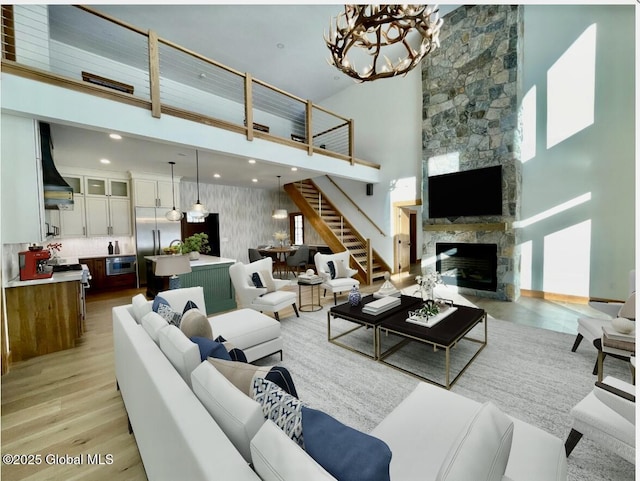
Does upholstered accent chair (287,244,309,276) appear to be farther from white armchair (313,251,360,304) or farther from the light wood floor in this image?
the light wood floor

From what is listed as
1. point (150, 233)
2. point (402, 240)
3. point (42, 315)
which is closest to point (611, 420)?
point (42, 315)

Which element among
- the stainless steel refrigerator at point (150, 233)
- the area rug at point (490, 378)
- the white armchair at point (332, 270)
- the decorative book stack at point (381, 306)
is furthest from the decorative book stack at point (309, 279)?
the stainless steel refrigerator at point (150, 233)

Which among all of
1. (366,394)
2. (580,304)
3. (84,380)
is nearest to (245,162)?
(84,380)

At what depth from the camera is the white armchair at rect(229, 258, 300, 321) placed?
3.72 metres

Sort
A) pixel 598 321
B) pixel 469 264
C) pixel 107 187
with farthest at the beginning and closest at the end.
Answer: pixel 107 187 < pixel 469 264 < pixel 598 321

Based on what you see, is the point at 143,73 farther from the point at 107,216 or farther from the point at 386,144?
the point at 386,144

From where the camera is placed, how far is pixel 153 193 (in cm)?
647

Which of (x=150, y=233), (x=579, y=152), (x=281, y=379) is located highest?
(x=579, y=152)

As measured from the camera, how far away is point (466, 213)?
219 inches

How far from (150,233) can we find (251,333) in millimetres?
5262

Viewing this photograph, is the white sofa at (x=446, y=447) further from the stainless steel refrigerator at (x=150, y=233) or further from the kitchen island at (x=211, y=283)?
the stainless steel refrigerator at (x=150, y=233)

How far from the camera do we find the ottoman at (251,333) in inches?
98.5

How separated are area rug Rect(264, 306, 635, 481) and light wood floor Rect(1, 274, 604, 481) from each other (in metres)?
1.13

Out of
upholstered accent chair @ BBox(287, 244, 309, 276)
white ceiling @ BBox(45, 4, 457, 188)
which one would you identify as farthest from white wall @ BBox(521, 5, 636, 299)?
upholstered accent chair @ BBox(287, 244, 309, 276)
